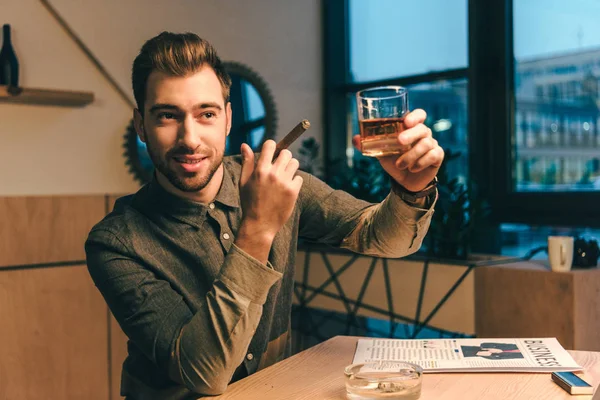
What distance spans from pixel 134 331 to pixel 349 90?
2.90 metres

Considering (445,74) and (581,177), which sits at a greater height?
(445,74)

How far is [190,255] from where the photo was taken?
1.49 meters

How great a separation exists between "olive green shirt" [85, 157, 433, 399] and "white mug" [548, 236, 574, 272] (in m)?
1.12

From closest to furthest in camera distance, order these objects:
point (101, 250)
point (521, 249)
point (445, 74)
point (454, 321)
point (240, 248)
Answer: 1. point (240, 248)
2. point (101, 250)
3. point (454, 321)
4. point (521, 249)
5. point (445, 74)

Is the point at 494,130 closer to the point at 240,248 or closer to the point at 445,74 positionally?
the point at 445,74

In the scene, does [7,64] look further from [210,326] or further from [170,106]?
[210,326]

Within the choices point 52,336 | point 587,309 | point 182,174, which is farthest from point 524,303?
point 52,336

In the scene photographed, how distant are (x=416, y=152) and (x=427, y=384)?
0.44 meters

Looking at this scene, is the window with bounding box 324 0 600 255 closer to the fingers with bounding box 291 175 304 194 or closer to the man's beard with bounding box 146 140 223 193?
the man's beard with bounding box 146 140 223 193

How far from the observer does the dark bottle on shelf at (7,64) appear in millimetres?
2818

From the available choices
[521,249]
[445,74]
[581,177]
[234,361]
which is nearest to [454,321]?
[521,249]

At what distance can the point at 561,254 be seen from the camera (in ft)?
8.07

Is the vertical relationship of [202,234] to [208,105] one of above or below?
below

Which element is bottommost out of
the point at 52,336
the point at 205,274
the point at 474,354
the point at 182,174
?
the point at 52,336
